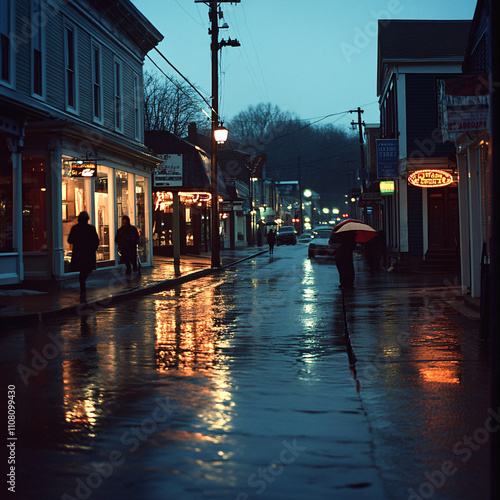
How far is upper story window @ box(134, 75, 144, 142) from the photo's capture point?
2933 cm

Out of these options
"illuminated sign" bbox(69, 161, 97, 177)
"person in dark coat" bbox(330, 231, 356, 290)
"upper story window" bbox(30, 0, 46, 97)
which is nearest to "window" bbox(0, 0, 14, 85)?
"upper story window" bbox(30, 0, 46, 97)

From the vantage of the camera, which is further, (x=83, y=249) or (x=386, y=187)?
(x=386, y=187)

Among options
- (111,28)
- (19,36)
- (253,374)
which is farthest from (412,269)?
(253,374)

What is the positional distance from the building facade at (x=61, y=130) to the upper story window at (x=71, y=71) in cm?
3

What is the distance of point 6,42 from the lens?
17750 millimetres

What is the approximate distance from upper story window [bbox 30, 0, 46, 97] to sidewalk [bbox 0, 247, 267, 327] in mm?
5460

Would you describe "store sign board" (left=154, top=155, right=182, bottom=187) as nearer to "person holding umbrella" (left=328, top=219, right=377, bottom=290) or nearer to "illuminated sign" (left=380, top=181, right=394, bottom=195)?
"illuminated sign" (left=380, top=181, right=394, bottom=195)

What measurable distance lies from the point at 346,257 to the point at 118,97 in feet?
38.6

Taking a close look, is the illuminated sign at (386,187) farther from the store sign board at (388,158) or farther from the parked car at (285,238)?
the parked car at (285,238)

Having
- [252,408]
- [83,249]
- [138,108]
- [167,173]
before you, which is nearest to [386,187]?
[167,173]

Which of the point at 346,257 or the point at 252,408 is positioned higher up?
the point at 346,257

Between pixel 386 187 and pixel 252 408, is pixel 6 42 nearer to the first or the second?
pixel 252 408

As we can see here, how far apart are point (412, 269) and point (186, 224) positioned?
18.0 meters

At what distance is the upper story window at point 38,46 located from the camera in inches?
754
